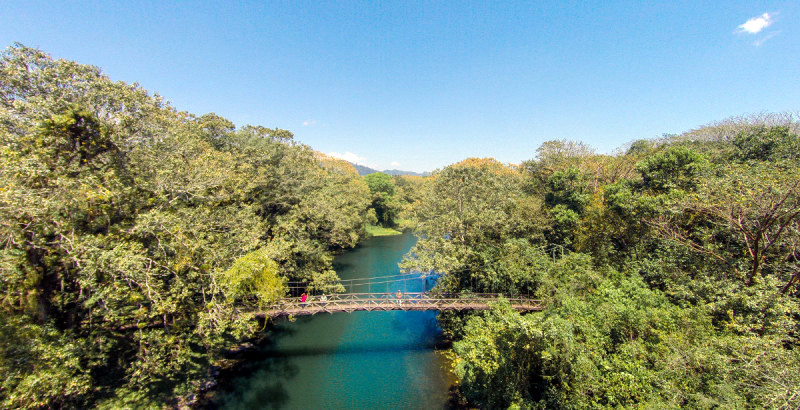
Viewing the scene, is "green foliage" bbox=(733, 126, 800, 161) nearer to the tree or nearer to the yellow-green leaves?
the tree

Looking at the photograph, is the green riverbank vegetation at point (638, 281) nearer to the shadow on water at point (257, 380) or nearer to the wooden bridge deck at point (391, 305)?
the wooden bridge deck at point (391, 305)

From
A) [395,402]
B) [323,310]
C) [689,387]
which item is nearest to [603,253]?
[689,387]

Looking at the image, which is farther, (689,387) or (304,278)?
(304,278)

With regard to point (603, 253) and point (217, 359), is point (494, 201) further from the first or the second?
point (217, 359)

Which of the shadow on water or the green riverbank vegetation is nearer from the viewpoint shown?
the green riverbank vegetation

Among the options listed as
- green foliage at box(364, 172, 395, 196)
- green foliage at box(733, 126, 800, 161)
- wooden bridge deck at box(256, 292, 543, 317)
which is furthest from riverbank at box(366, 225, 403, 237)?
green foliage at box(733, 126, 800, 161)

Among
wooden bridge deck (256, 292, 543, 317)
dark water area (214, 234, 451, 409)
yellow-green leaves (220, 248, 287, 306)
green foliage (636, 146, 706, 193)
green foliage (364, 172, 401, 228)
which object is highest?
green foliage (364, 172, 401, 228)

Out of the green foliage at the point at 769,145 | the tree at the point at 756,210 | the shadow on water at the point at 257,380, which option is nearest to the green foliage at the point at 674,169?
the tree at the point at 756,210
